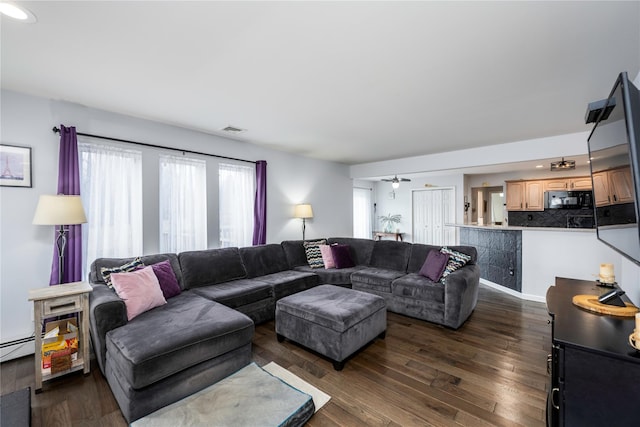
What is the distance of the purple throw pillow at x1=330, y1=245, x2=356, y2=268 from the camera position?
14.4ft

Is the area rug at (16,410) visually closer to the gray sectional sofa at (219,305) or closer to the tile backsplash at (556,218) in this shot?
the gray sectional sofa at (219,305)

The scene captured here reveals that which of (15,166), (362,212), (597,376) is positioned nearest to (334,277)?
(597,376)

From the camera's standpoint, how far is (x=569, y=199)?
586 centimetres

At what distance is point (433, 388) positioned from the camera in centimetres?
208

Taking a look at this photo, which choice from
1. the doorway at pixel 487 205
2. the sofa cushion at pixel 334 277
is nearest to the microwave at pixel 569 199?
the doorway at pixel 487 205

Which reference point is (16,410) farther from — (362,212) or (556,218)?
Result: (556,218)

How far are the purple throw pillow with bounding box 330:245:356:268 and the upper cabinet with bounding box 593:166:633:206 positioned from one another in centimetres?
312

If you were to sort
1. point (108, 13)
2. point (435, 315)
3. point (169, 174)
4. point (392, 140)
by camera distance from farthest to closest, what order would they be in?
1. point (392, 140)
2. point (169, 174)
3. point (435, 315)
4. point (108, 13)

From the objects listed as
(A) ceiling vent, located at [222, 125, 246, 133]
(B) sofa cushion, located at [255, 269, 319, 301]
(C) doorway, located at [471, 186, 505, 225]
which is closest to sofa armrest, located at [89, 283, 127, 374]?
(B) sofa cushion, located at [255, 269, 319, 301]

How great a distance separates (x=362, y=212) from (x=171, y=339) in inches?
266

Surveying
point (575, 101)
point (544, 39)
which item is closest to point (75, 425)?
point (544, 39)

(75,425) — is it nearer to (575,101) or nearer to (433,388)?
(433,388)

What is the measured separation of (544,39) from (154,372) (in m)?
3.35

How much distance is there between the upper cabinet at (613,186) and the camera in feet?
3.98
